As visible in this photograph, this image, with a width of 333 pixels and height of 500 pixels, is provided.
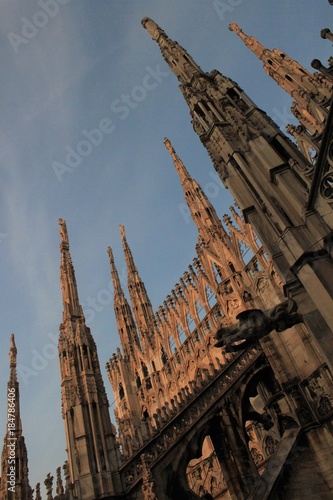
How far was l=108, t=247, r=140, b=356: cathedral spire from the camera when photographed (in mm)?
29584

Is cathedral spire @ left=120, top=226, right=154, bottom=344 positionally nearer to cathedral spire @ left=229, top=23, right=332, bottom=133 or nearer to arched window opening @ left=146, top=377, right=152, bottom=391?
arched window opening @ left=146, top=377, right=152, bottom=391

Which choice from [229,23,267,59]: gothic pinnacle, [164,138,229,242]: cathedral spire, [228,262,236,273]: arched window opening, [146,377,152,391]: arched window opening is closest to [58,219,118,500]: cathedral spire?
[228,262,236,273]: arched window opening

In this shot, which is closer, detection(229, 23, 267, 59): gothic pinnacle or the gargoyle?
the gargoyle

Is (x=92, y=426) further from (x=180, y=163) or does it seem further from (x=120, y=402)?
(x=180, y=163)

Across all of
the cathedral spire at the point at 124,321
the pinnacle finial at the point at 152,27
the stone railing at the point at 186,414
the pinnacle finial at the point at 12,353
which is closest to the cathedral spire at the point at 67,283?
the stone railing at the point at 186,414

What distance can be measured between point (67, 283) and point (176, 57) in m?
10.2

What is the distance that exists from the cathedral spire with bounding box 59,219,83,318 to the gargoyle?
10.5 m

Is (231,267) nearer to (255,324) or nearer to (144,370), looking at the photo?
(144,370)

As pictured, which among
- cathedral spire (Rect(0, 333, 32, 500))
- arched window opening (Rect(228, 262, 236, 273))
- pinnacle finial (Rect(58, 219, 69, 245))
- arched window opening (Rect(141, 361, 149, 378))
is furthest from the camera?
arched window opening (Rect(141, 361, 149, 378))

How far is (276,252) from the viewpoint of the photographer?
705cm

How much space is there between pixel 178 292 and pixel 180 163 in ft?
40.1

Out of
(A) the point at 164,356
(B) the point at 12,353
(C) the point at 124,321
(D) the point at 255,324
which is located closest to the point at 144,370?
(A) the point at 164,356

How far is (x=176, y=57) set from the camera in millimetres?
11945

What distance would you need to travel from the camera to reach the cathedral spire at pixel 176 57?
1111 centimetres
